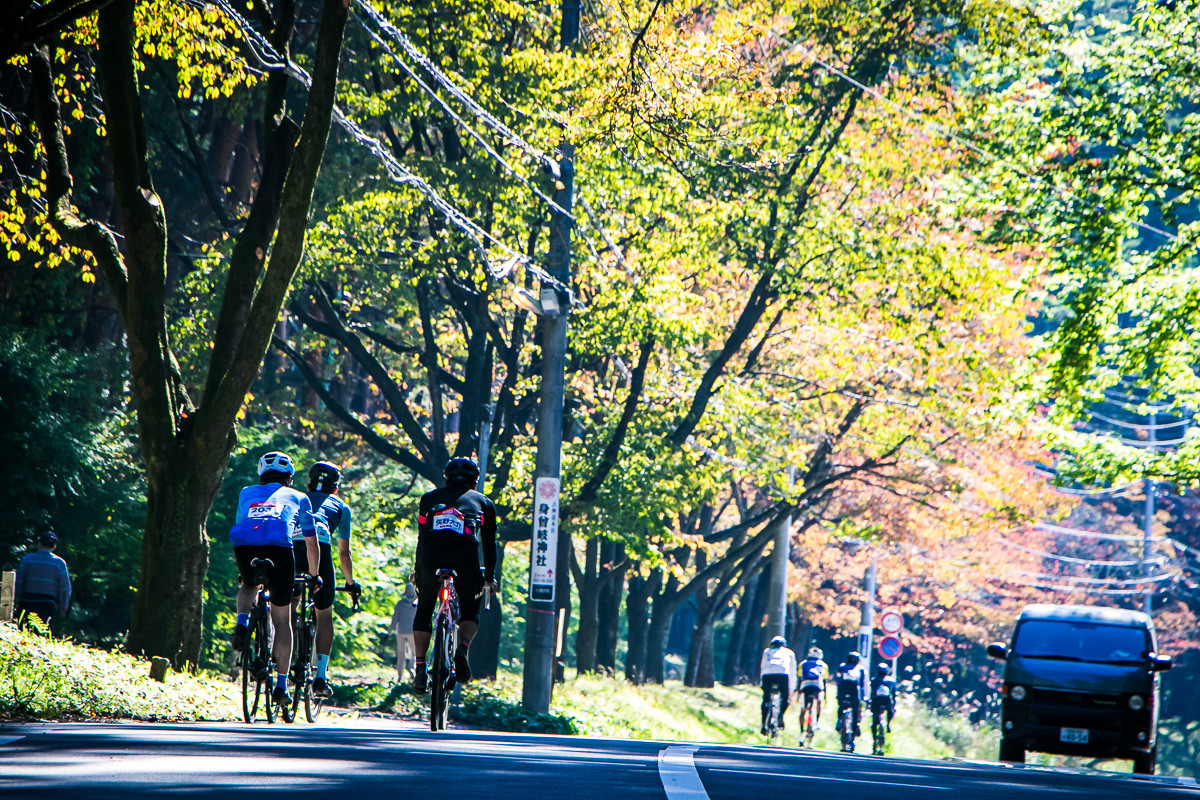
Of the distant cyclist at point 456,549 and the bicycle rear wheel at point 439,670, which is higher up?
the distant cyclist at point 456,549

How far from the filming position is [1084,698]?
59.6ft

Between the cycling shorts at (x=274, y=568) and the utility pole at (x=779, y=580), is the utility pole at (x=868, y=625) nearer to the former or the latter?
the utility pole at (x=779, y=580)

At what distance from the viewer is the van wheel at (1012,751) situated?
721 inches

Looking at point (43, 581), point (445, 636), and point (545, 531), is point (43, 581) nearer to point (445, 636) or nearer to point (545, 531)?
point (545, 531)

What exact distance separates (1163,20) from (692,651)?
23.4m

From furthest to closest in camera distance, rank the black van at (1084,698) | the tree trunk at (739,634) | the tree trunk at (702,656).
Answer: the tree trunk at (739,634), the tree trunk at (702,656), the black van at (1084,698)

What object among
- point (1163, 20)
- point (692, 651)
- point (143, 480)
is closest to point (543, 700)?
point (143, 480)

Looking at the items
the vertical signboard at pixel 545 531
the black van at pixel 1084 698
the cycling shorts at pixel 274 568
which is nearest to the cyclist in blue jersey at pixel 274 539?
the cycling shorts at pixel 274 568

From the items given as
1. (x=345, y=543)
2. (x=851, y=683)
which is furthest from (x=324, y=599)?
(x=851, y=683)

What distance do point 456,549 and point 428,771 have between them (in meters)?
3.33

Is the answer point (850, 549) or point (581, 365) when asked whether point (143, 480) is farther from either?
point (850, 549)

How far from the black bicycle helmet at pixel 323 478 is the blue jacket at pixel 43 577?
787 cm

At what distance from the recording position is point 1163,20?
2277cm

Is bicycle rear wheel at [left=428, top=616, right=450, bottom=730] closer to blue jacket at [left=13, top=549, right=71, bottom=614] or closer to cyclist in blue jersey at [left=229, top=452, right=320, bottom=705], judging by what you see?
cyclist in blue jersey at [left=229, top=452, right=320, bottom=705]
